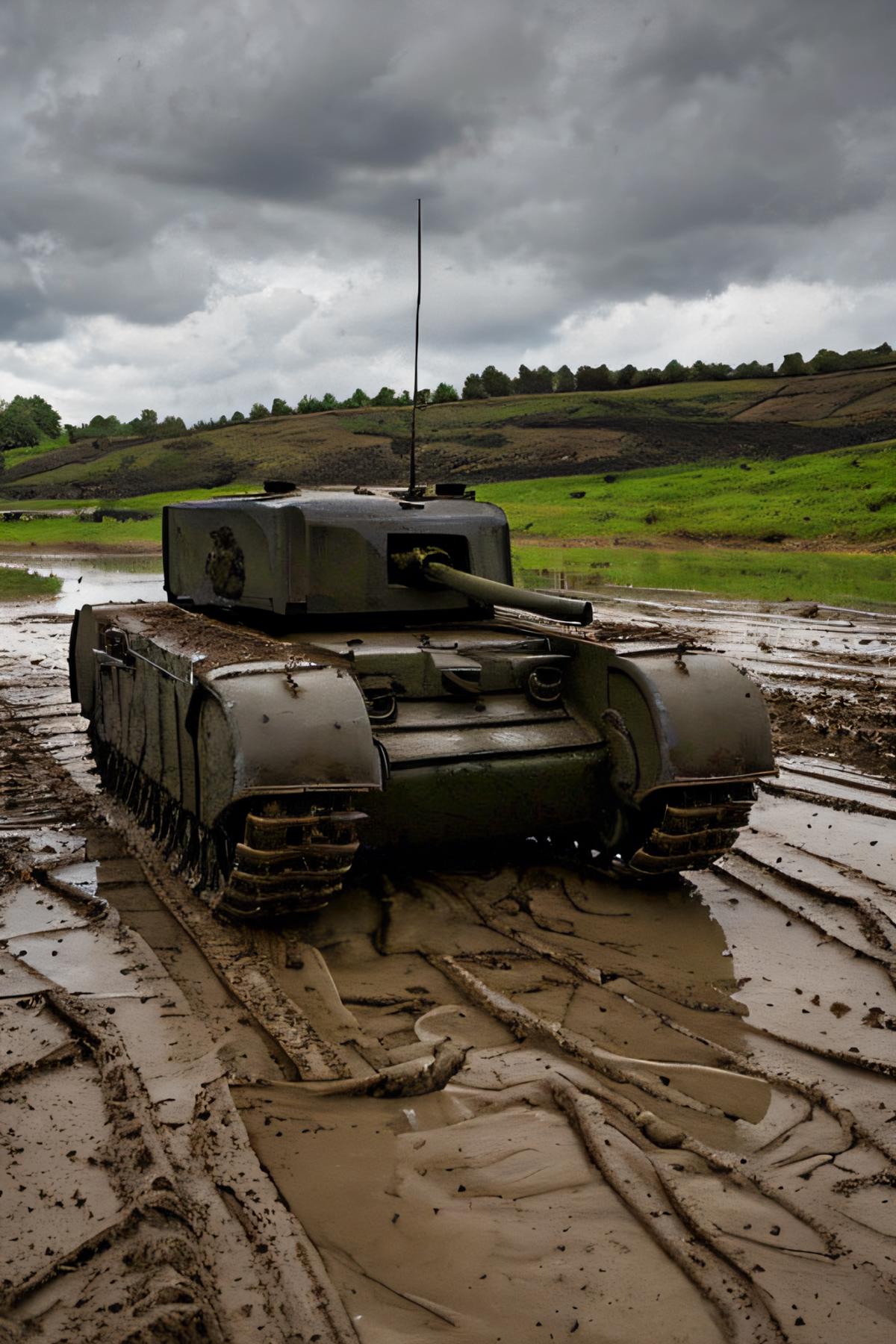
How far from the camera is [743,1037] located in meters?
5.27

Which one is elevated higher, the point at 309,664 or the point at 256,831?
the point at 309,664

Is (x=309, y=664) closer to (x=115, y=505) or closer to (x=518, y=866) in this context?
(x=518, y=866)

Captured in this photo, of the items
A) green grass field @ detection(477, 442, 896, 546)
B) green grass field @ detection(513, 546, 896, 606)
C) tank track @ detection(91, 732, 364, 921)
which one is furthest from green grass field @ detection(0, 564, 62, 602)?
tank track @ detection(91, 732, 364, 921)

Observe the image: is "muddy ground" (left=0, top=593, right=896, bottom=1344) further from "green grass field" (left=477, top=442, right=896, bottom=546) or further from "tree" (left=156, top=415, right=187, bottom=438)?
"tree" (left=156, top=415, right=187, bottom=438)

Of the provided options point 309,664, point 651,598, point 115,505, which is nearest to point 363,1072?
point 309,664

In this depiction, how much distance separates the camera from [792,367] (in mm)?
63781

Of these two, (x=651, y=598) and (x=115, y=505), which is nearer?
(x=651, y=598)

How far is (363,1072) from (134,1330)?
1.73 metres

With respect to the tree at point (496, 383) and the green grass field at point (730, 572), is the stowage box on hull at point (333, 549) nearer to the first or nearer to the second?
the green grass field at point (730, 572)

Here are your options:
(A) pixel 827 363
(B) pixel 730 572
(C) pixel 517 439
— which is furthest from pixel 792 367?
(B) pixel 730 572

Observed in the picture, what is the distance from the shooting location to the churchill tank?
5.92 metres

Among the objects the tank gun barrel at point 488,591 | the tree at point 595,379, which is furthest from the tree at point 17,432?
the tank gun barrel at point 488,591

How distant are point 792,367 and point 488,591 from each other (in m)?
60.6

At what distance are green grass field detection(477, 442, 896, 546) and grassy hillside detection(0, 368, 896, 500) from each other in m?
3.69
